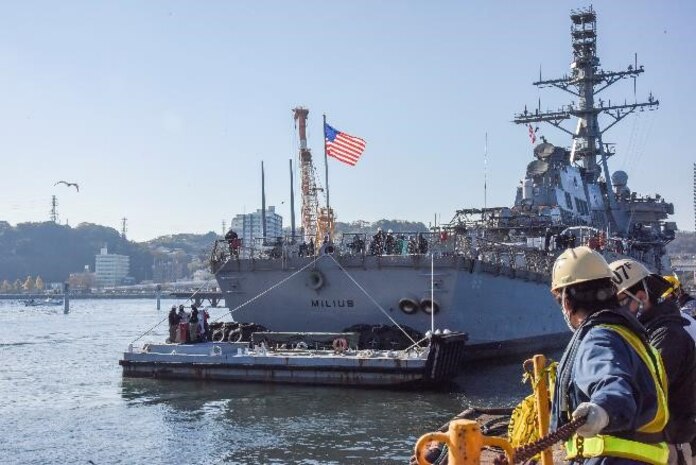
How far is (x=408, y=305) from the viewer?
88.1 feet

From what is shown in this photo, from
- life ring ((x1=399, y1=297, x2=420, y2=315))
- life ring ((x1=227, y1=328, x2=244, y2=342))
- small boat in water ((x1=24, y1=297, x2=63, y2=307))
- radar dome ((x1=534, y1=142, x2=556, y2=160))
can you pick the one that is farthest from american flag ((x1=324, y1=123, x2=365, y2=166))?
small boat in water ((x1=24, y1=297, x2=63, y2=307))

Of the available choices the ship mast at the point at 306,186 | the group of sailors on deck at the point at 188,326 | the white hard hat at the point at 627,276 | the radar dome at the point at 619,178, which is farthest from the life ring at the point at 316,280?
the radar dome at the point at 619,178

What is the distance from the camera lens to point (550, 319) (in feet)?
122

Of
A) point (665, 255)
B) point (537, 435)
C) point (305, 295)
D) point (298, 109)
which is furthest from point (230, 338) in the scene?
point (665, 255)

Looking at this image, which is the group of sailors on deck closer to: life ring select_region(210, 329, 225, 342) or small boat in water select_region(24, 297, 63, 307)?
life ring select_region(210, 329, 225, 342)

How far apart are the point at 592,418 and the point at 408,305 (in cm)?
2365

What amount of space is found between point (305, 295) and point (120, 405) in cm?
862

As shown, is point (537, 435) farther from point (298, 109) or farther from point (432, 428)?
point (298, 109)

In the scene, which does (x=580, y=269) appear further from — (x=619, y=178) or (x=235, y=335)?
(x=619, y=178)

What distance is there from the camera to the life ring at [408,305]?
26.8 meters

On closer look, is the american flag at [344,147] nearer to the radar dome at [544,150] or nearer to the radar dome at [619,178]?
the radar dome at [544,150]

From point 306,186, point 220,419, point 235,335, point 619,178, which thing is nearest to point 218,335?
point 235,335

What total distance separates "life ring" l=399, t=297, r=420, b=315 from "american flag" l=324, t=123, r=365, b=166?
6322mm

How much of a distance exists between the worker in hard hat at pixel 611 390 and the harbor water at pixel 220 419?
1145cm
